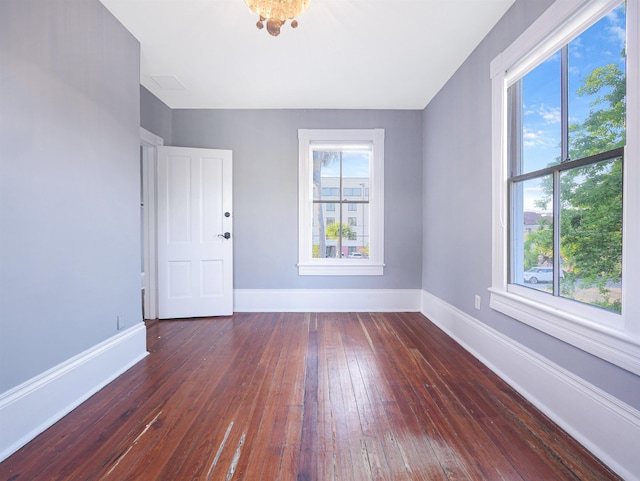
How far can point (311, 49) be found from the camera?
8.06 feet

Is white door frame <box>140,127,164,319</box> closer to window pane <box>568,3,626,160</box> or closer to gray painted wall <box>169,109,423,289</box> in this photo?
gray painted wall <box>169,109,423,289</box>

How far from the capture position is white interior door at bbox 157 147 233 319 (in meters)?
3.36

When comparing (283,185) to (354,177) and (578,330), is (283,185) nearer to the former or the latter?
(354,177)

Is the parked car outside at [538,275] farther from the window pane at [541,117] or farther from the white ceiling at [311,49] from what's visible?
the white ceiling at [311,49]

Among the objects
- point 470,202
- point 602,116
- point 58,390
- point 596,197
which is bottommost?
point 58,390

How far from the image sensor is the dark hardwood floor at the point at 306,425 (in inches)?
49.6

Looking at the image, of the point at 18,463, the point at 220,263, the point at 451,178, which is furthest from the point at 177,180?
the point at 451,178

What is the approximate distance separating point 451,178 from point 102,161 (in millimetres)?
3065

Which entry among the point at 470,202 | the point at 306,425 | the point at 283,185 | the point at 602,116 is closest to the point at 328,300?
the point at 283,185

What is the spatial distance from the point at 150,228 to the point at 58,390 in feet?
6.85

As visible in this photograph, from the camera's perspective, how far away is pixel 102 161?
6.56ft

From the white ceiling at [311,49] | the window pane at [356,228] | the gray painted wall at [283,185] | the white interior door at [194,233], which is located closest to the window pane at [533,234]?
the white ceiling at [311,49]

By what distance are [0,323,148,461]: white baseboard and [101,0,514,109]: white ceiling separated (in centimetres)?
247

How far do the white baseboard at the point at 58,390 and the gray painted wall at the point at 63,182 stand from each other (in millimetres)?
66
